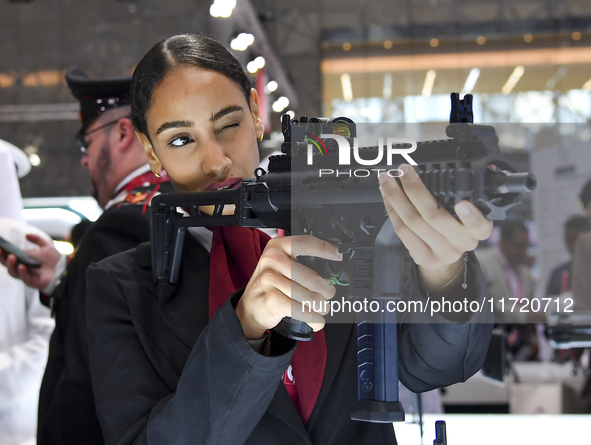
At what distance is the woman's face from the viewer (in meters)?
0.75

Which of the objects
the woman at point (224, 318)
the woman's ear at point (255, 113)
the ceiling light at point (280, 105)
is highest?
the ceiling light at point (280, 105)

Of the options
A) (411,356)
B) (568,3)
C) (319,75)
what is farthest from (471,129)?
(568,3)

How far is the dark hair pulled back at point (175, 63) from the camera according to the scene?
0.77m

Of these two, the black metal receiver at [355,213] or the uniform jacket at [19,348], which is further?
the uniform jacket at [19,348]

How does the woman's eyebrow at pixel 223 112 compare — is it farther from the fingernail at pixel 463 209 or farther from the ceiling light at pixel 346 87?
the ceiling light at pixel 346 87

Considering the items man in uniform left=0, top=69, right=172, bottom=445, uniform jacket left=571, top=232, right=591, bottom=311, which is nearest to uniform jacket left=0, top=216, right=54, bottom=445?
man in uniform left=0, top=69, right=172, bottom=445

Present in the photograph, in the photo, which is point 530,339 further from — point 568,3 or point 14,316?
point 568,3

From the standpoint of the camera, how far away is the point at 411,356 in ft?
2.44

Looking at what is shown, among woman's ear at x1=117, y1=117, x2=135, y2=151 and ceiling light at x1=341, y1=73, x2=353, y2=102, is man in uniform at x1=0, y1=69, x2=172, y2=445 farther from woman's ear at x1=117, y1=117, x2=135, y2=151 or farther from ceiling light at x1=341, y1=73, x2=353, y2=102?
A: ceiling light at x1=341, y1=73, x2=353, y2=102

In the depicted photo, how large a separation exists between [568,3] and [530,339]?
153 inches

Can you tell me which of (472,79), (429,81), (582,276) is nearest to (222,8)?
(429,81)

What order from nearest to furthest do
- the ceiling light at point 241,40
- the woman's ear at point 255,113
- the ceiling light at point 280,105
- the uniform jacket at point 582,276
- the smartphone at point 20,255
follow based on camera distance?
the woman's ear at point 255,113 → the smartphone at point 20,255 → the uniform jacket at point 582,276 → the ceiling light at point 241,40 → the ceiling light at point 280,105

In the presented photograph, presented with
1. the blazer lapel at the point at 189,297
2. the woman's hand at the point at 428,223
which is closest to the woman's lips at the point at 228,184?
the blazer lapel at the point at 189,297

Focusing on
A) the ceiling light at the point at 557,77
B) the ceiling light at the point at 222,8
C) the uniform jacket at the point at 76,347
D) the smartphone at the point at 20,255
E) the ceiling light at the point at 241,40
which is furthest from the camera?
the ceiling light at the point at 557,77
